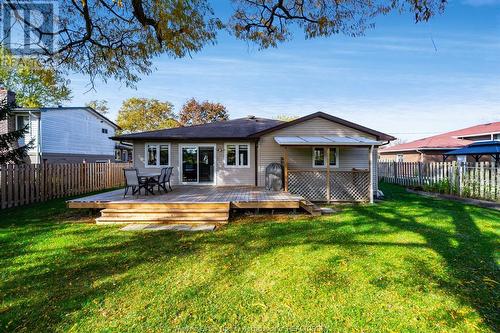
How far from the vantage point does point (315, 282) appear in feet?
12.4

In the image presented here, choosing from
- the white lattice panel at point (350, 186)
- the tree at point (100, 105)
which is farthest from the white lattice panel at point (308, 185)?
the tree at point (100, 105)

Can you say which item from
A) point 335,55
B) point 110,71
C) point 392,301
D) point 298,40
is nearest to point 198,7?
point 298,40

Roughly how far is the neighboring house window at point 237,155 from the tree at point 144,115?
30417 mm

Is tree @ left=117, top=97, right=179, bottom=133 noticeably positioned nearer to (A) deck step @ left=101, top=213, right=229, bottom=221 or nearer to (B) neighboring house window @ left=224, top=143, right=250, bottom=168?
(B) neighboring house window @ left=224, top=143, right=250, bottom=168

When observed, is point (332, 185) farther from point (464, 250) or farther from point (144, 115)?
point (144, 115)

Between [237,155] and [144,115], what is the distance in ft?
110

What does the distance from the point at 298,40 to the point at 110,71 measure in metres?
5.79

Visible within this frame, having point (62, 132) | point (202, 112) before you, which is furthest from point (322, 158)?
point (202, 112)

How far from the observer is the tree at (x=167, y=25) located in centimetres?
611

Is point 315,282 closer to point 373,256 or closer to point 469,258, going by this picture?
point 373,256

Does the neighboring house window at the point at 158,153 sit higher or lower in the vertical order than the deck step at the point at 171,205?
higher

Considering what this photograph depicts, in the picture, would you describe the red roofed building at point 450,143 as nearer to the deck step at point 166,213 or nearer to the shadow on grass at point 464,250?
the shadow on grass at point 464,250

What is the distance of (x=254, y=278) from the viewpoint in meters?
3.93

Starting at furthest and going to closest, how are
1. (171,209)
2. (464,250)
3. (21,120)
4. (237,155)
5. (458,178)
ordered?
(21,120), (237,155), (458,178), (171,209), (464,250)
